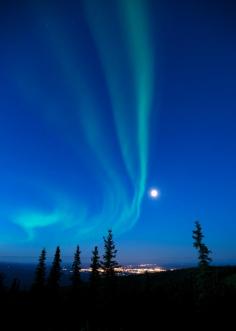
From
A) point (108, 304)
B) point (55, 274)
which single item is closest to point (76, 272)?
point (55, 274)

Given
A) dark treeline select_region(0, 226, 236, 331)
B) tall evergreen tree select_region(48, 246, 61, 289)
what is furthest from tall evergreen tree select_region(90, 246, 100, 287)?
tall evergreen tree select_region(48, 246, 61, 289)

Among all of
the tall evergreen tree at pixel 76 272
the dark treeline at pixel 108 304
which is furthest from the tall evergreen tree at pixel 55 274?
the tall evergreen tree at pixel 76 272

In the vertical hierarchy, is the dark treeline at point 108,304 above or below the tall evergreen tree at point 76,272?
below

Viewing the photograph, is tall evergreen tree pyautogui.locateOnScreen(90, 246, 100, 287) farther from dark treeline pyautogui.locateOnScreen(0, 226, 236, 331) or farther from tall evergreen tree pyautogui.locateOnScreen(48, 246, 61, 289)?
tall evergreen tree pyautogui.locateOnScreen(48, 246, 61, 289)

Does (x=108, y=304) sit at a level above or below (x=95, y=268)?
below

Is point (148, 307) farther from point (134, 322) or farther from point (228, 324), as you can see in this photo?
point (228, 324)

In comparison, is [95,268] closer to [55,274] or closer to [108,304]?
[55,274]

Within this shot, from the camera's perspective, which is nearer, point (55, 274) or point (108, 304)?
point (108, 304)

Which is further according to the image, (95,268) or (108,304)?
(95,268)

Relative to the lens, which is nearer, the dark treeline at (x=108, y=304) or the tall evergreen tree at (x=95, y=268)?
the dark treeline at (x=108, y=304)

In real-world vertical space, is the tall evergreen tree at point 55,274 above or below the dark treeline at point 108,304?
above

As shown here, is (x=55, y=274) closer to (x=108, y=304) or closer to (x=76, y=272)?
(x=76, y=272)

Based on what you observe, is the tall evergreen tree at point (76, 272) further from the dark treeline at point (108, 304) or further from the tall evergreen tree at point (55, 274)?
the tall evergreen tree at point (55, 274)

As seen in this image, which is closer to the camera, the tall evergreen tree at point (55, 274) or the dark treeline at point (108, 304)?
the dark treeline at point (108, 304)
